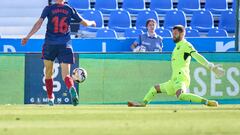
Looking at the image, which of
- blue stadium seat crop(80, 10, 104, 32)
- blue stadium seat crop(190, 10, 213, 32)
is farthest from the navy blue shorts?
blue stadium seat crop(190, 10, 213, 32)

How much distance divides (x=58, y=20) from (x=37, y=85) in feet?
8.68

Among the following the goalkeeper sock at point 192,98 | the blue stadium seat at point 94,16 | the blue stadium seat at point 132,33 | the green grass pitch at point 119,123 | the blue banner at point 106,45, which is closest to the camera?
the green grass pitch at point 119,123

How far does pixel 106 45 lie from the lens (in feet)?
59.2

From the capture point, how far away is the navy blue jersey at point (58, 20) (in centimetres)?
1416

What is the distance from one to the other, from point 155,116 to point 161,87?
3716mm

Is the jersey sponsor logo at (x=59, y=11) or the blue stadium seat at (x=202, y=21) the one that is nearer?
the jersey sponsor logo at (x=59, y=11)

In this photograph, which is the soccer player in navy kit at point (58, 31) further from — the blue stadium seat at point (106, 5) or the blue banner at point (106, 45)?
the blue stadium seat at point (106, 5)

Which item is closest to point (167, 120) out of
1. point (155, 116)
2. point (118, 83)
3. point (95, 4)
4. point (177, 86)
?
point (155, 116)

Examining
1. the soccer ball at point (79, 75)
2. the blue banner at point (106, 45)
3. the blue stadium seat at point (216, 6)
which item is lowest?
the soccer ball at point (79, 75)

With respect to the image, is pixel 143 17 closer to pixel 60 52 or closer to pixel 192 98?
pixel 60 52

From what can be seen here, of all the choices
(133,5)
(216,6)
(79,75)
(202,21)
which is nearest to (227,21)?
(202,21)

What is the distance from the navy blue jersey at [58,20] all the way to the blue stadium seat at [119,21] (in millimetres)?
8143

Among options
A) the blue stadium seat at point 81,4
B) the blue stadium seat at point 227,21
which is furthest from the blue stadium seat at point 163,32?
the blue stadium seat at point 81,4

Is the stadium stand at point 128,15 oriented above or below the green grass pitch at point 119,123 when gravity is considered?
above
